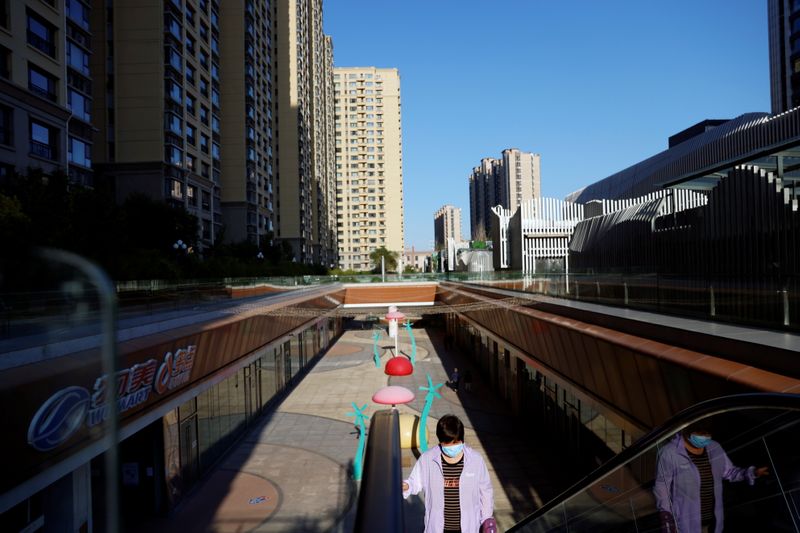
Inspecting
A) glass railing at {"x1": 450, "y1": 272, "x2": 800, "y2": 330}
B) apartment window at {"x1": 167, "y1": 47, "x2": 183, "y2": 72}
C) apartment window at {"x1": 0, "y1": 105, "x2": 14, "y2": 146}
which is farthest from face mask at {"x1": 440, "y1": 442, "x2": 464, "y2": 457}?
apartment window at {"x1": 167, "y1": 47, "x2": 183, "y2": 72}

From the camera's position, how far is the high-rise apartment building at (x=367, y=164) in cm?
14038

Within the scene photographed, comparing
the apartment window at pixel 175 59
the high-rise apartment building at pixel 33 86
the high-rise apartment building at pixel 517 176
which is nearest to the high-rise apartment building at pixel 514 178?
the high-rise apartment building at pixel 517 176

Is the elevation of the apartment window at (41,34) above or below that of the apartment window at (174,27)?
below

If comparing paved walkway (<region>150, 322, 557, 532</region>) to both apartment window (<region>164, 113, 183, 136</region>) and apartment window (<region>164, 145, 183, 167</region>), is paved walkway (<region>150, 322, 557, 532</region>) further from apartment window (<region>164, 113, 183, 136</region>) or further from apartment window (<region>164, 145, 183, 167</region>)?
apartment window (<region>164, 113, 183, 136</region>)

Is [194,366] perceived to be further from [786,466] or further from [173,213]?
[173,213]

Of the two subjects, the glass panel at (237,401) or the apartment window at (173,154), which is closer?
the glass panel at (237,401)

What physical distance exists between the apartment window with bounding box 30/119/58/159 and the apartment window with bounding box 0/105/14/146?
1.66 m

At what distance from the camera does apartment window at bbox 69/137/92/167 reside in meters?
37.8

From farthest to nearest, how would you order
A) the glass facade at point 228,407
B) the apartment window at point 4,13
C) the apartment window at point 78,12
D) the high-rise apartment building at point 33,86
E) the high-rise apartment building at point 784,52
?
the high-rise apartment building at point 784,52 → the apartment window at point 78,12 → the high-rise apartment building at point 33,86 → the apartment window at point 4,13 → the glass facade at point 228,407

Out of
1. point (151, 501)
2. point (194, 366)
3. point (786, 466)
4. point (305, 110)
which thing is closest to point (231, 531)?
point (151, 501)

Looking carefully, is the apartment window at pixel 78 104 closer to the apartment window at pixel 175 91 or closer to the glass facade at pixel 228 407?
the apartment window at pixel 175 91

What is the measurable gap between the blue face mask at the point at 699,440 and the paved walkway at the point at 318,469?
32.0 feet

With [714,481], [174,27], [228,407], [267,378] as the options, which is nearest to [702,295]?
[714,481]

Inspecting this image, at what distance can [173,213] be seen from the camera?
139ft
